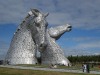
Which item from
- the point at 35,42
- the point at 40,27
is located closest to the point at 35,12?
the point at 40,27

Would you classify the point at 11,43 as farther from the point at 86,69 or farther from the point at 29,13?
the point at 86,69

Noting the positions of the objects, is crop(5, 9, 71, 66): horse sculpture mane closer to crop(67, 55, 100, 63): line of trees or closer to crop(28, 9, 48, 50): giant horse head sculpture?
crop(28, 9, 48, 50): giant horse head sculpture

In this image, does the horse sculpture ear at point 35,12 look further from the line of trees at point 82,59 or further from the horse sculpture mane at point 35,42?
the line of trees at point 82,59

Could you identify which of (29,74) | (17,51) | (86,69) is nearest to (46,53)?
(17,51)

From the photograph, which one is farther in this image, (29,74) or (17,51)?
(17,51)

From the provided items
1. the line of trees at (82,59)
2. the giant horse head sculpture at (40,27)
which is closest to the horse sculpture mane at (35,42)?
the giant horse head sculpture at (40,27)

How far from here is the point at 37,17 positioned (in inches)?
2032

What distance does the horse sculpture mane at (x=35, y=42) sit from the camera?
51.3 m

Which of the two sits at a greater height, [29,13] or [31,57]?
[29,13]

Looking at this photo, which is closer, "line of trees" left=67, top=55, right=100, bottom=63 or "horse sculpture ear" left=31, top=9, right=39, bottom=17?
"horse sculpture ear" left=31, top=9, right=39, bottom=17

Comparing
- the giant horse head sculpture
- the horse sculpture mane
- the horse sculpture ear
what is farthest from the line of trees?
the horse sculpture ear

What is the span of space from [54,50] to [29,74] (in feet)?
70.3

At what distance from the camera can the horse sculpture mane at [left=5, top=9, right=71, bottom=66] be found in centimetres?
Answer: 5134

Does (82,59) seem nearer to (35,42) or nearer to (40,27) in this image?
(35,42)
